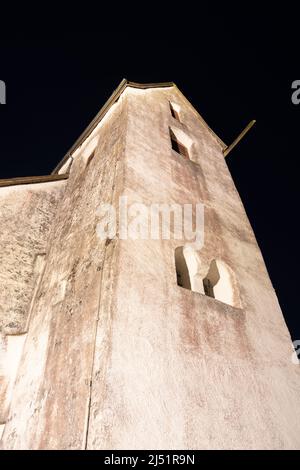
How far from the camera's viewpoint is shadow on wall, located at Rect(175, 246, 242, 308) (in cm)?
488

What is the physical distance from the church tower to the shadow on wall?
0.02m

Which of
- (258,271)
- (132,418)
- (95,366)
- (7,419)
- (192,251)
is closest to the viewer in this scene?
(132,418)

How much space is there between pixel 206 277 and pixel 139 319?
2.11 m

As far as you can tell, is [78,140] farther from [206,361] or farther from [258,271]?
Answer: [206,361]

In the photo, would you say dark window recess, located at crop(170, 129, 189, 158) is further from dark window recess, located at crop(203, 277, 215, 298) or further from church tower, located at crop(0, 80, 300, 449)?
dark window recess, located at crop(203, 277, 215, 298)

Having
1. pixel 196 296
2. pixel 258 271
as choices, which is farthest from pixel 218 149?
pixel 196 296

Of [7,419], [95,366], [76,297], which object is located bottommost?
[7,419]

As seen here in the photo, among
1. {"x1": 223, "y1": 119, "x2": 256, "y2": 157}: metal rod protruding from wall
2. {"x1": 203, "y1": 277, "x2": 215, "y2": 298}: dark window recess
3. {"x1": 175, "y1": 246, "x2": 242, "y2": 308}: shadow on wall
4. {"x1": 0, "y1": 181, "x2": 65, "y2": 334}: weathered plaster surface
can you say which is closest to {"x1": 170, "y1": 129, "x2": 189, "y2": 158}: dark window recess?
{"x1": 223, "y1": 119, "x2": 256, "y2": 157}: metal rod protruding from wall

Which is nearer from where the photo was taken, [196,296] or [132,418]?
[132,418]

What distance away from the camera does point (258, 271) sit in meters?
5.79

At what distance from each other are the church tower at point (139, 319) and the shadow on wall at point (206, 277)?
0.8 inches

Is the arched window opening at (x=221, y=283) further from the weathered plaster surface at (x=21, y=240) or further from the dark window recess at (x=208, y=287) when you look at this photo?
the weathered plaster surface at (x=21, y=240)

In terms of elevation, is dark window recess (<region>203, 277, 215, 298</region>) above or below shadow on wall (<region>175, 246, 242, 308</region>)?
below

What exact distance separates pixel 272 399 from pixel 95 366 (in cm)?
229
